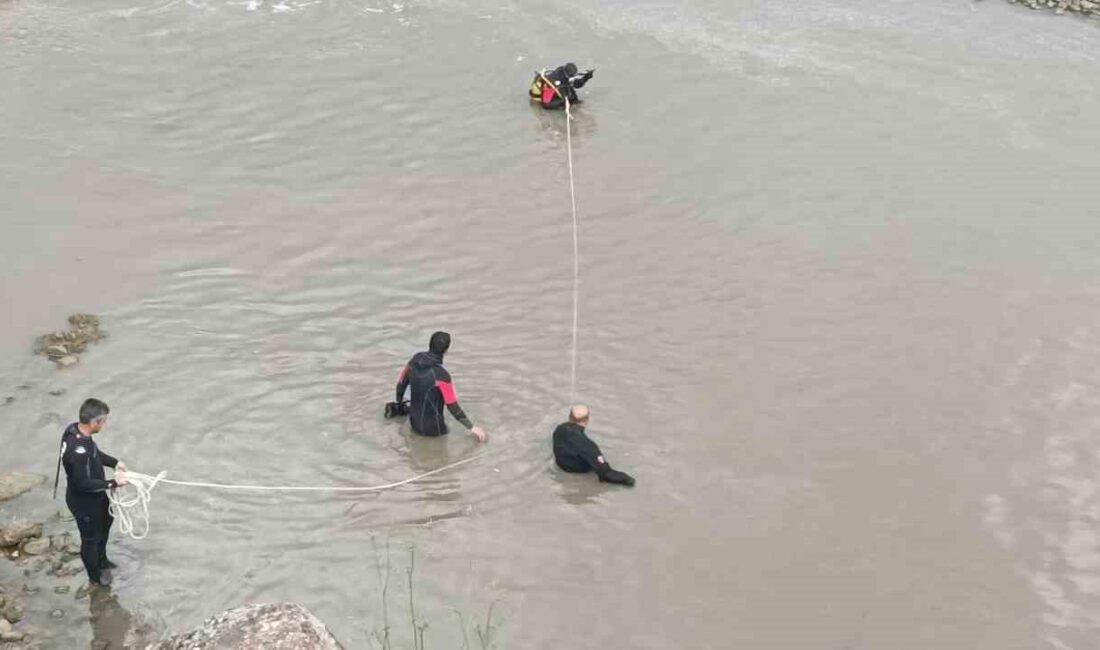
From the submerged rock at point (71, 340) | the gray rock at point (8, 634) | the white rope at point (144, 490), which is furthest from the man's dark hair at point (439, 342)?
the gray rock at point (8, 634)

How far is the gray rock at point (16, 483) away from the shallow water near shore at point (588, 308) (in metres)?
0.12

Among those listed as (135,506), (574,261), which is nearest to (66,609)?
(135,506)

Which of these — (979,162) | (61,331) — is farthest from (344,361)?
(979,162)

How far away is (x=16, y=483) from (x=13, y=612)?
1611 mm

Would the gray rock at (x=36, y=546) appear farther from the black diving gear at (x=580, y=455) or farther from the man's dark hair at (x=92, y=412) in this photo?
the black diving gear at (x=580, y=455)

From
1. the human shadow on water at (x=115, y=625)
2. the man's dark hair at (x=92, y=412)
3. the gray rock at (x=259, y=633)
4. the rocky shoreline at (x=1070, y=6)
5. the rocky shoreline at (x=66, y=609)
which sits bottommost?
the human shadow on water at (x=115, y=625)

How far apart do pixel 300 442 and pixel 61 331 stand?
9.96 ft

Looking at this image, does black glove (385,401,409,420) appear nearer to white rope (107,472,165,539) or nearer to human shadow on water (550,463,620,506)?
human shadow on water (550,463,620,506)

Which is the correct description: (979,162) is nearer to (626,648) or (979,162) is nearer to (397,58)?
(397,58)

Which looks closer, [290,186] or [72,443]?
[72,443]

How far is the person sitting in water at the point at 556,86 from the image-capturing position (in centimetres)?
1664

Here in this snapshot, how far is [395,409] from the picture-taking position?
10.6 metres

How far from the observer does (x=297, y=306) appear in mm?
12359

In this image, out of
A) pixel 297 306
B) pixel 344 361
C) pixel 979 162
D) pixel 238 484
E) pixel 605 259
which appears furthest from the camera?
pixel 979 162
